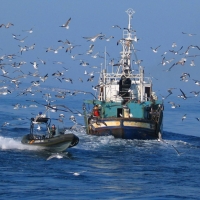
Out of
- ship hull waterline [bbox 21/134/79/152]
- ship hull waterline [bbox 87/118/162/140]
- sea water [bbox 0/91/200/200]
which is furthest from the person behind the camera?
ship hull waterline [bbox 87/118/162/140]

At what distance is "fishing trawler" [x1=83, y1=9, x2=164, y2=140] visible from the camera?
5094 centimetres

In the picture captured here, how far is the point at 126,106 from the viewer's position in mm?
52094

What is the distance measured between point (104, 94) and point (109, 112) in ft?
11.1

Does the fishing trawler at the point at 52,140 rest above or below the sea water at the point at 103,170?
above

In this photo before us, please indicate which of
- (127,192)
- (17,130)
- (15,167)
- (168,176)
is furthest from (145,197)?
(17,130)

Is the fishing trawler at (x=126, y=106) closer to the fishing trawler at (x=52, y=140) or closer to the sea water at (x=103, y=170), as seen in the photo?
the sea water at (x=103, y=170)

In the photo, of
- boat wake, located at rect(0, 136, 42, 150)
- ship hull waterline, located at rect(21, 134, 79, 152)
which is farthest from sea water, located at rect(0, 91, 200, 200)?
ship hull waterline, located at rect(21, 134, 79, 152)

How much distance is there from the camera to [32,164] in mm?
39031

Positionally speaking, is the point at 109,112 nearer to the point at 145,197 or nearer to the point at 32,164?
the point at 32,164

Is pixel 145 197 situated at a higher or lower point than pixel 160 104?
lower

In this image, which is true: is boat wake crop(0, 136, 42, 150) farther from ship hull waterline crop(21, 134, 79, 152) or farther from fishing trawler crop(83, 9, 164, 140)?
fishing trawler crop(83, 9, 164, 140)

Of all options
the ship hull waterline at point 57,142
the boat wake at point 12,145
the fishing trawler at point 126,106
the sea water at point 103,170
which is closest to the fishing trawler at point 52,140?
the ship hull waterline at point 57,142

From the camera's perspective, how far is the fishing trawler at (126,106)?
5094cm

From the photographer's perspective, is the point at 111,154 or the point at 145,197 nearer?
the point at 145,197
